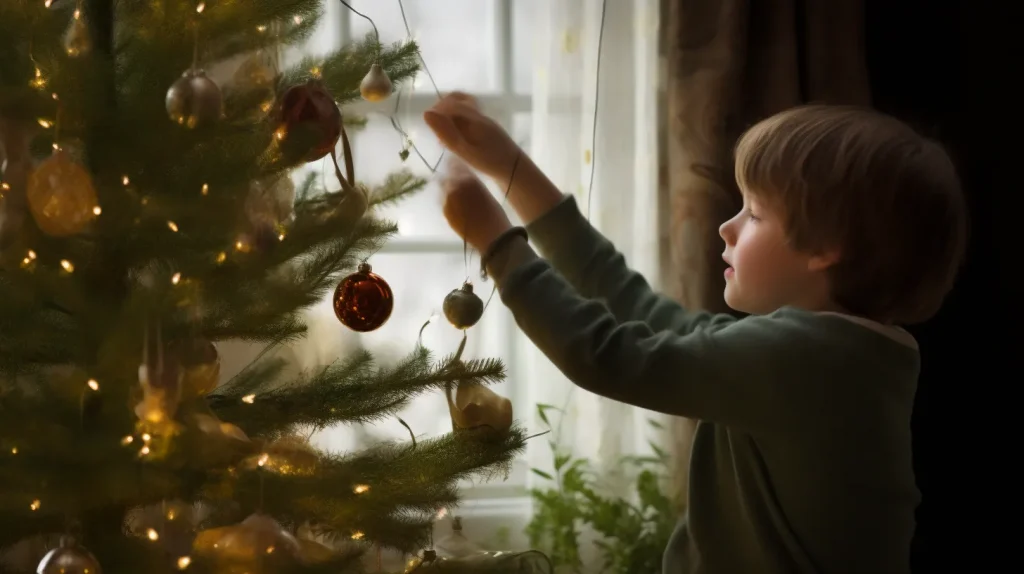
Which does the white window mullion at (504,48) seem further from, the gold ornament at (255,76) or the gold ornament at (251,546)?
the gold ornament at (251,546)

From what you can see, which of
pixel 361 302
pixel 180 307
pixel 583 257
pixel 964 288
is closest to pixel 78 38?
pixel 180 307

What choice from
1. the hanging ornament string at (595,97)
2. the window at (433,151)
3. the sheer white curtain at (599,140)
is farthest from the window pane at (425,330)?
the hanging ornament string at (595,97)

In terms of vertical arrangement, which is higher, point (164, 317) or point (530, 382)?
point (164, 317)

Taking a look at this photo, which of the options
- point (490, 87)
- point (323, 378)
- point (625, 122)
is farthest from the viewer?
point (490, 87)

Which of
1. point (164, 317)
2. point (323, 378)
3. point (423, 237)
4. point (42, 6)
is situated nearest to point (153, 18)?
point (42, 6)

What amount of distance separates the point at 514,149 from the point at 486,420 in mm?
352

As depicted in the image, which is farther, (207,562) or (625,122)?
(625,122)

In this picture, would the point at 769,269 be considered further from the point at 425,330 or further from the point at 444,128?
the point at 425,330

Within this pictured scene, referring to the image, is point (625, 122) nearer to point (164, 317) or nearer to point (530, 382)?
point (530, 382)

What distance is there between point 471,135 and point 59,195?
1.65 feet

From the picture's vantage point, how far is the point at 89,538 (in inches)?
35.1

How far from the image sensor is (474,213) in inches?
40.4

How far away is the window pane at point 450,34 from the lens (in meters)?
1.66

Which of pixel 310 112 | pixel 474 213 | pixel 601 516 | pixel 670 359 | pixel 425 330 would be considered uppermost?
pixel 310 112
